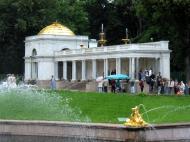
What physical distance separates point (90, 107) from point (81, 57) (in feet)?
125

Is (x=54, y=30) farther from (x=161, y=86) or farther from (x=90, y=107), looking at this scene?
(x=90, y=107)

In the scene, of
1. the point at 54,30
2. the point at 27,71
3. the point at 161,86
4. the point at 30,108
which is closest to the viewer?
the point at 30,108

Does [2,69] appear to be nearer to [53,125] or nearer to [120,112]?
[120,112]

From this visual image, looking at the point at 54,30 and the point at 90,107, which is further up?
the point at 54,30

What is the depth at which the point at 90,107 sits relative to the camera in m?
38.6

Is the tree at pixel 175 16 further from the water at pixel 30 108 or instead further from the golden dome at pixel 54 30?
the water at pixel 30 108

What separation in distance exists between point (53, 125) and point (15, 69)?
71626mm

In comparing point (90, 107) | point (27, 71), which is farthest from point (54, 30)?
point (90, 107)

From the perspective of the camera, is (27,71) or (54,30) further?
(27,71)

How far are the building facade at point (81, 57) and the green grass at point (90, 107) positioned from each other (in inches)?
852


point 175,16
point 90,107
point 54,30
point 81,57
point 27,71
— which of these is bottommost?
point 90,107

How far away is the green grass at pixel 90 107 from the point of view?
31172 millimetres

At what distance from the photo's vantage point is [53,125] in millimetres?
23578

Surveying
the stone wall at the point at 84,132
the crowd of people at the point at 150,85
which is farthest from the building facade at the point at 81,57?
the stone wall at the point at 84,132
